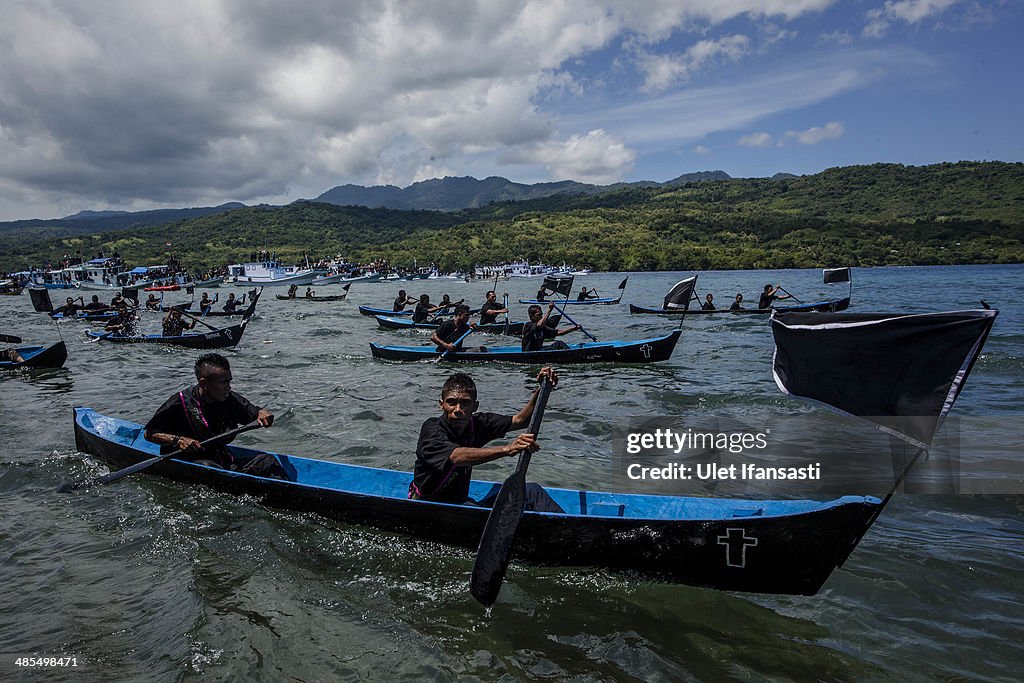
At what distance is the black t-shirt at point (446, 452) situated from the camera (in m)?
5.77

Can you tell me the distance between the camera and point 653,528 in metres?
5.26

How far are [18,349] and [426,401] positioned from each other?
46.9ft

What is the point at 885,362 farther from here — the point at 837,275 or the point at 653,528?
the point at 837,275

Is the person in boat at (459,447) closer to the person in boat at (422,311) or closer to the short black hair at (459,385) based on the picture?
the short black hair at (459,385)

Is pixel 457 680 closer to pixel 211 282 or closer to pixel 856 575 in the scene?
pixel 856 575

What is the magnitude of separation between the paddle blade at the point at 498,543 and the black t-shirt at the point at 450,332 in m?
12.7

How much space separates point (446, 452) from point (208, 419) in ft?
13.4

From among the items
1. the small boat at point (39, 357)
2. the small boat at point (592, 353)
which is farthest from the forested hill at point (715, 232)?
the small boat at point (39, 357)

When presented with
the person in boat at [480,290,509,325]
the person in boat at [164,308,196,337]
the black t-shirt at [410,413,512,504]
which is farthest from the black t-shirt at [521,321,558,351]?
the person in boat at [164,308,196,337]

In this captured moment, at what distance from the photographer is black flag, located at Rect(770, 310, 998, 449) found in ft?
14.6

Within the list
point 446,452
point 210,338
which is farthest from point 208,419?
point 210,338

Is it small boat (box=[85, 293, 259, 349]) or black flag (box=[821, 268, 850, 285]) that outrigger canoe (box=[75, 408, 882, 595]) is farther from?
black flag (box=[821, 268, 850, 285])

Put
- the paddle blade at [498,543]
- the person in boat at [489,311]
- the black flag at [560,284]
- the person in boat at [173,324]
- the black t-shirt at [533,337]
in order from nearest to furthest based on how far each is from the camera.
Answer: the paddle blade at [498,543] < the black t-shirt at [533,337] < the person in boat at [173,324] < the person in boat at [489,311] < the black flag at [560,284]

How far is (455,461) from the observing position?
18.0 ft
